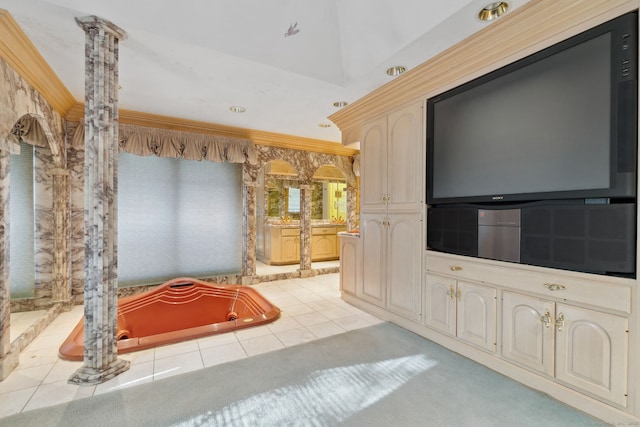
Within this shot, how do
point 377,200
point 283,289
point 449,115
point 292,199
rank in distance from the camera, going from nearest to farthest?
point 449,115 → point 377,200 → point 283,289 → point 292,199

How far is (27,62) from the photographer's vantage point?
2.33 meters

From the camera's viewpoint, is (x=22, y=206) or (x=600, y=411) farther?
(x=22, y=206)

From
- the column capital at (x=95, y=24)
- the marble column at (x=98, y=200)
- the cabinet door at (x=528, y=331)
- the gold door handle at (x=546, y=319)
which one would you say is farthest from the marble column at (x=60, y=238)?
the gold door handle at (x=546, y=319)

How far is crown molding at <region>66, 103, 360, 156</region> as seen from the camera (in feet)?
12.6

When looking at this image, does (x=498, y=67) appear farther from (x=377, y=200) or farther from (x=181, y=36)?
(x=181, y=36)

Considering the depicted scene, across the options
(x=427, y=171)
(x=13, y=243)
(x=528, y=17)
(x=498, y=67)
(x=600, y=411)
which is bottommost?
(x=600, y=411)

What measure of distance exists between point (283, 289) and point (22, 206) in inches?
→ 136

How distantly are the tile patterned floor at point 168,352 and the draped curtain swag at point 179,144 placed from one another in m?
2.22

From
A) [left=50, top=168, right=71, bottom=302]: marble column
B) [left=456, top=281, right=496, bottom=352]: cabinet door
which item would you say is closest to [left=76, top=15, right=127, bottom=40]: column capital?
[left=50, top=168, right=71, bottom=302]: marble column

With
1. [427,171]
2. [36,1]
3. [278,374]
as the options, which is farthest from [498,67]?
[36,1]

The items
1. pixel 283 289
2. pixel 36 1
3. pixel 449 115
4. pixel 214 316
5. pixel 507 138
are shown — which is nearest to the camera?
pixel 36 1

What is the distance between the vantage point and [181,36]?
2.15 meters

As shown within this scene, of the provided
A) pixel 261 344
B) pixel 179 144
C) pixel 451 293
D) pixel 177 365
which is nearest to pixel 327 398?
pixel 261 344

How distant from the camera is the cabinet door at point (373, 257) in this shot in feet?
10.7
